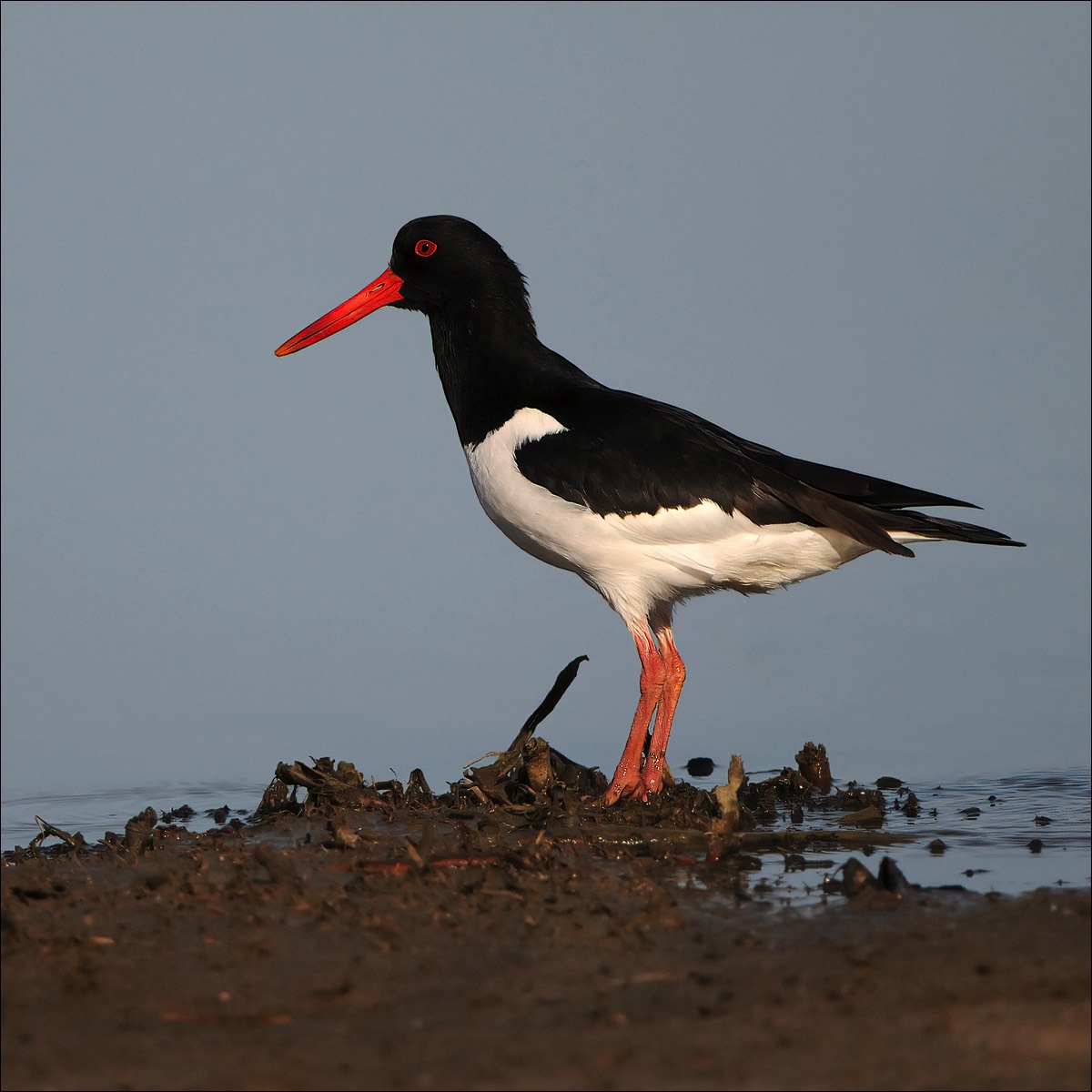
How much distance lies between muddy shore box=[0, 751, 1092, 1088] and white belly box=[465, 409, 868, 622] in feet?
5.95

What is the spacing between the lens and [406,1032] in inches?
126

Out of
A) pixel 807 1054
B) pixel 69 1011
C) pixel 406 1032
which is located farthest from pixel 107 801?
pixel 807 1054

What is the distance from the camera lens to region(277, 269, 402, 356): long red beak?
789 centimetres

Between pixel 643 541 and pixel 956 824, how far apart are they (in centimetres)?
200

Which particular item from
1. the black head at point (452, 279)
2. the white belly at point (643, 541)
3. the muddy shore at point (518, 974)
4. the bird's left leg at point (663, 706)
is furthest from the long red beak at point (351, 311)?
the muddy shore at point (518, 974)

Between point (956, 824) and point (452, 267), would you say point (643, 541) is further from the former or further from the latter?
point (452, 267)

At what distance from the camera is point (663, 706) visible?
6816 mm

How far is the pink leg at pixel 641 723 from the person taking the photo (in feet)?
20.8

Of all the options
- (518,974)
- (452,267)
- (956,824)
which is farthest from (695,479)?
(518,974)

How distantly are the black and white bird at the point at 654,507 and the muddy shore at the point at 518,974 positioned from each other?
1.80m

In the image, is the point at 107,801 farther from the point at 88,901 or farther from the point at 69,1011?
the point at 69,1011

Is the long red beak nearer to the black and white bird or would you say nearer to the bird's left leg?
the black and white bird

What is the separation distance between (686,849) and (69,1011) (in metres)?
2.54

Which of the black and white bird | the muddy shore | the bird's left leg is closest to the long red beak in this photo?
the black and white bird
